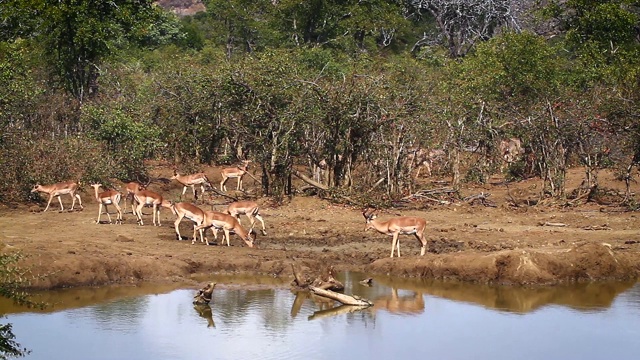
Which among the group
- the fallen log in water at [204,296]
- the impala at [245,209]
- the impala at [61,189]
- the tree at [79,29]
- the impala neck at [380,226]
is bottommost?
the fallen log in water at [204,296]

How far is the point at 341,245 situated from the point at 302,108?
546 centimetres

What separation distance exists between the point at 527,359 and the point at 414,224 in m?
6.17

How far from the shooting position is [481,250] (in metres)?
20.6

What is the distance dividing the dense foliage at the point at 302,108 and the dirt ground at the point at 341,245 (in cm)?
134

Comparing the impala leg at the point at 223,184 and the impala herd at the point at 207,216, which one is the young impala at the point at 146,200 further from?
the impala leg at the point at 223,184

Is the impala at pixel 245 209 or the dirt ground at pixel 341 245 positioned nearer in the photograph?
the dirt ground at pixel 341 245

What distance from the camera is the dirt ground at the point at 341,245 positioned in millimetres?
18359

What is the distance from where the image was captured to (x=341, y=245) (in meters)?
21.5

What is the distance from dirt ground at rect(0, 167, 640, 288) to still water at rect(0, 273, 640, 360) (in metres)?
0.45

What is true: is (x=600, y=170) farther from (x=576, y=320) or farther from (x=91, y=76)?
(x=91, y=76)

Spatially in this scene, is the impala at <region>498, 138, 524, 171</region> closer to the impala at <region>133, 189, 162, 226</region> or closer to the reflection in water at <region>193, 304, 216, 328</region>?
the impala at <region>133, 189, 162, 226</region>

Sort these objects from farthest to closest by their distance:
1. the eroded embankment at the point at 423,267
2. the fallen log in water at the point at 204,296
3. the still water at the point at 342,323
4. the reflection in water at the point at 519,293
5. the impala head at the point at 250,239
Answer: the impala head at the point at 250,239 → the eroded embankment at the point at 423,267 → the reflection in water at the point at 519,293 → the fallen log in water at the point at 204,296 → the still water at the point at 342,323

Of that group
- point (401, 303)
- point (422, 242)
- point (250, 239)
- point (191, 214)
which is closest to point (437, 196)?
point (422, 242)

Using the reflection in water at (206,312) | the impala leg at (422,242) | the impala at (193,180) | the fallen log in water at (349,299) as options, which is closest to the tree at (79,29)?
the impala at (193,180)
